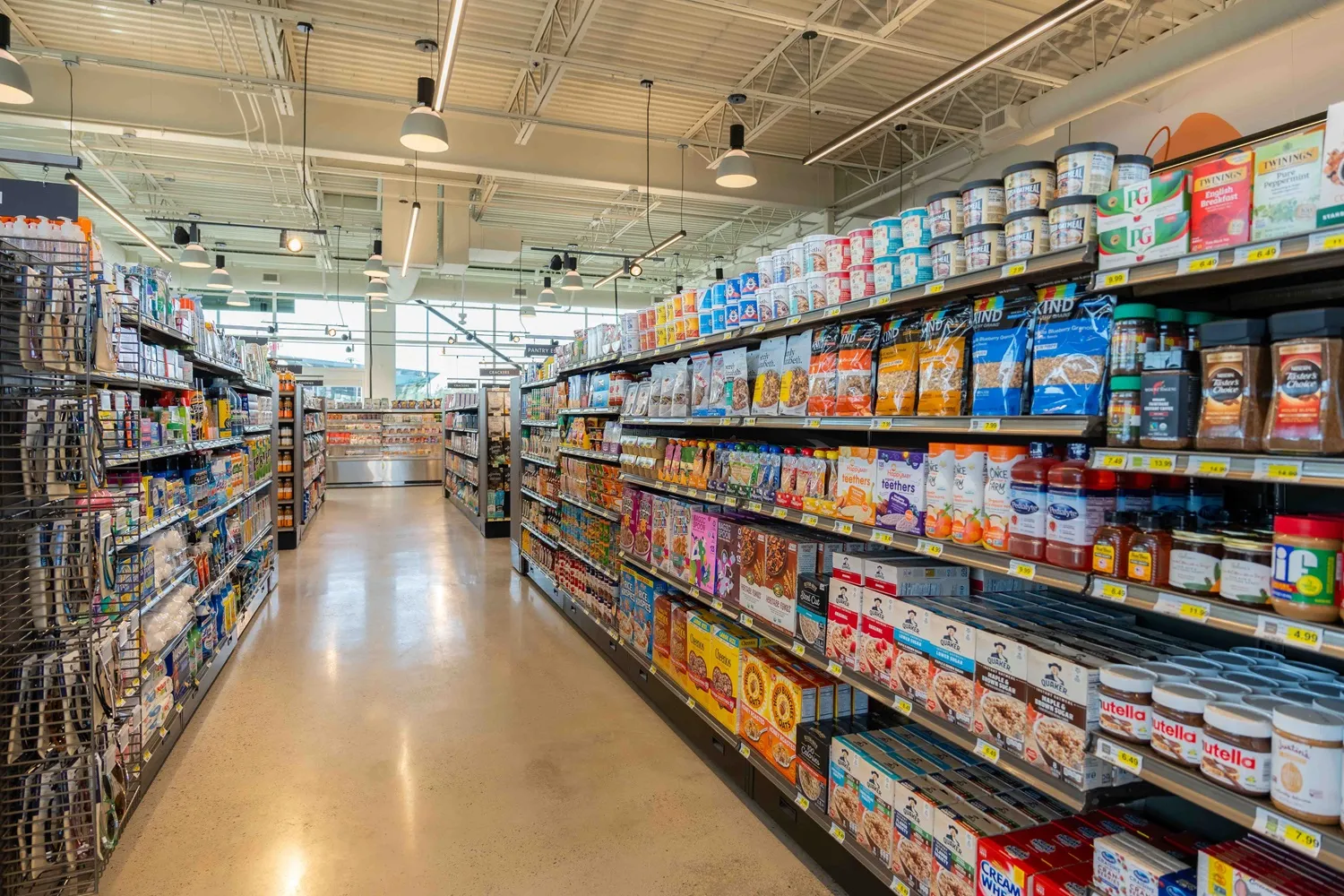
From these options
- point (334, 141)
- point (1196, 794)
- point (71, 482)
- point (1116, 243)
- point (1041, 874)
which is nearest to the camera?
point (1196, 794)

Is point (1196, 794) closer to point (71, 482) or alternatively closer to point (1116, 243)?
point (1116, 243)

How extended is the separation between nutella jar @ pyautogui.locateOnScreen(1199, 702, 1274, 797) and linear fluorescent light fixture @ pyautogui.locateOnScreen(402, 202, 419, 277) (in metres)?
10.1

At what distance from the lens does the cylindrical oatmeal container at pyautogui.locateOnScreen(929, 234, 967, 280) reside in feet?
7.38

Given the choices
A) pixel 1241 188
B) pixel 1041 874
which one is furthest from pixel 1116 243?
pixel 1041 874

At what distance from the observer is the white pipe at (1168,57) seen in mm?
5266

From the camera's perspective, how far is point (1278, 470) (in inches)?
56.8

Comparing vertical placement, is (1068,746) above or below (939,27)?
below

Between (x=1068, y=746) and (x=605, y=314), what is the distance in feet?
74.5

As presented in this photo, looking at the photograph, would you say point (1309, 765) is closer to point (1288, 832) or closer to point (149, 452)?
point (1288, 832)

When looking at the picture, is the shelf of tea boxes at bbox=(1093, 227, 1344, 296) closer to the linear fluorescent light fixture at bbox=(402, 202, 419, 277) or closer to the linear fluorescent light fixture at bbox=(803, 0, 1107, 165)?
the linear fluorescent light fixture at bbox=(803, 0, 1107, 165)

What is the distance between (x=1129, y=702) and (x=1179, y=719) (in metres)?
0.12

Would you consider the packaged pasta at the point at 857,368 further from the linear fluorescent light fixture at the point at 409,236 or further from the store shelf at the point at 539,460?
the linear fluorescent light fixture at the point at 409,236

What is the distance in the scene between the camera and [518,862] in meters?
2.95

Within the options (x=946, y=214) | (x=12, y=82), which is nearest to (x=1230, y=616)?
(x=946, y=214)
